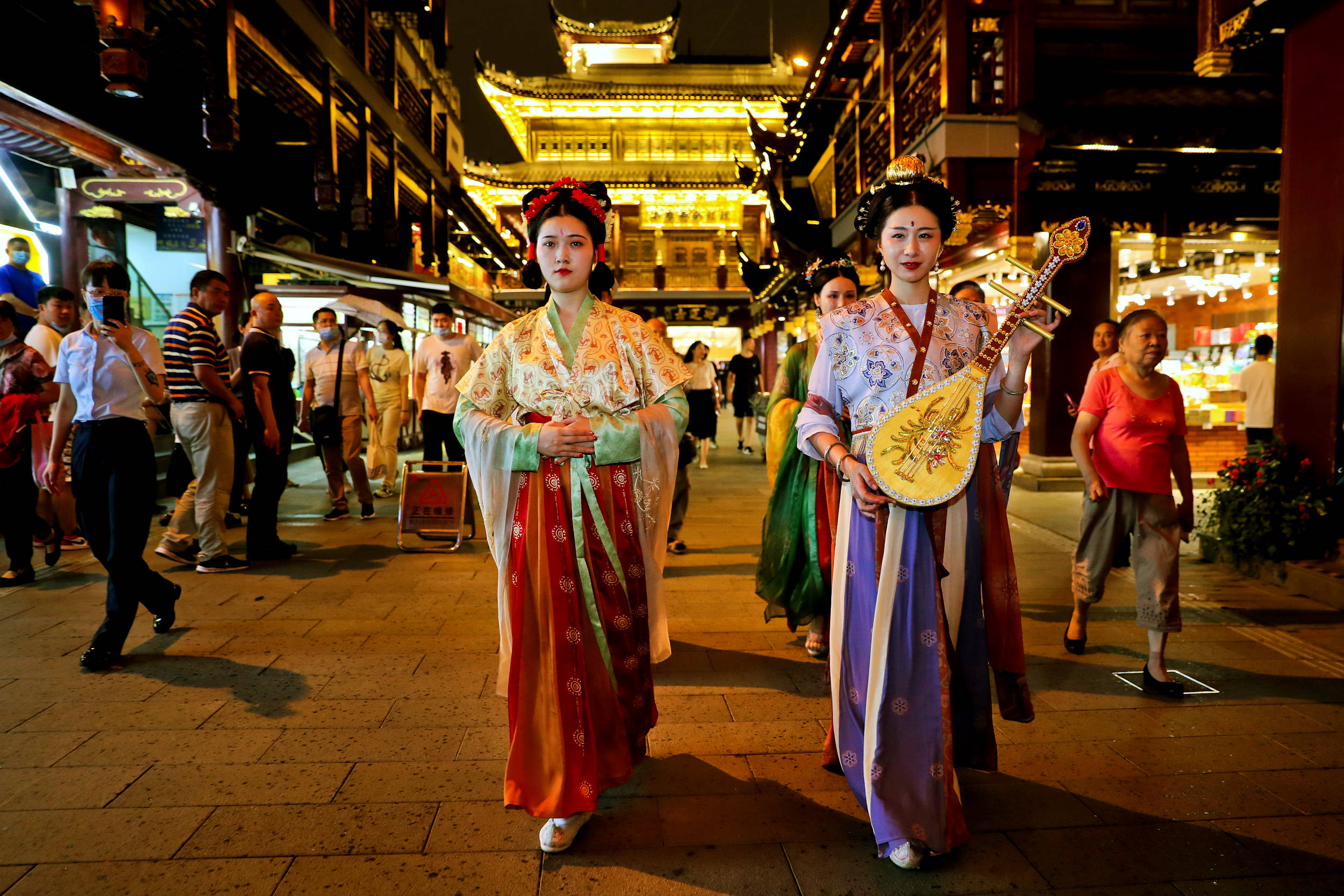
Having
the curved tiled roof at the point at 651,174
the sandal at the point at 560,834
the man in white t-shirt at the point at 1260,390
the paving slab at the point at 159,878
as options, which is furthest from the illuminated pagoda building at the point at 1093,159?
the curved tiled roof at the point at 651,174

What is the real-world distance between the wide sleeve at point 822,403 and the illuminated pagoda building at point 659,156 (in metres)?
29.2

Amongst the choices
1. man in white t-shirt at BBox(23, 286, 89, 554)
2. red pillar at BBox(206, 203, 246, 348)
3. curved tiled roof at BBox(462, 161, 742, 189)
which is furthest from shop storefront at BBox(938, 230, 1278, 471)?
curved tiled roof at BBox(462, 161, 742, 189)

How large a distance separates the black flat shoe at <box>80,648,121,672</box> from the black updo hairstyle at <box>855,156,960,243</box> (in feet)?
11.6

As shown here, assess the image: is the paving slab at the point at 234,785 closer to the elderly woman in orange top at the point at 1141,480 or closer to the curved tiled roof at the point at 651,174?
the elderly woman in orange top at the point at 1141,480

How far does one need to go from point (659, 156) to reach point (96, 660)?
114ft

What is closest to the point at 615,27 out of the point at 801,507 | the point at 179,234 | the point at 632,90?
the point at 632,90

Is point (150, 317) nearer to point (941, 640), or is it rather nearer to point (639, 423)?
point (639, 423)

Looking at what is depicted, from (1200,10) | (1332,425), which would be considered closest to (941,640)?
(1332,425)

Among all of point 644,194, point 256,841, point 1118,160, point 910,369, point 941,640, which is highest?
point 644,194

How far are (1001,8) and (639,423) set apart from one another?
8194mm

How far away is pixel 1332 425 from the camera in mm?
4730

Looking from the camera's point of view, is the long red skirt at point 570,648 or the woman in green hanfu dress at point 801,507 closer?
the long red skirt at point 570,648

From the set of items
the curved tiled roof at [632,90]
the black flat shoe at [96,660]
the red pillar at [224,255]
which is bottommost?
the black flat shoe at [96,660]

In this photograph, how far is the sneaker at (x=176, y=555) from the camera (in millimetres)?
5199
